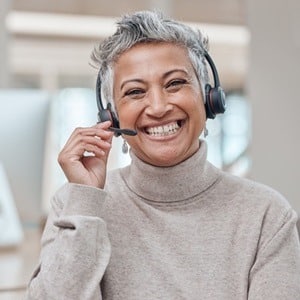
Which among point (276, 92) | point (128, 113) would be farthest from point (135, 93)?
point (276, 92)

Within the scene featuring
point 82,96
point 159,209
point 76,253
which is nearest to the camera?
point 76,253

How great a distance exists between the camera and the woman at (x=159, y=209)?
0.95 metres

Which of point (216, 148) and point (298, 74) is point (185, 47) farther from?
point (216, 148)

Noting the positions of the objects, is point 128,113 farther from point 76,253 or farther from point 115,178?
point 76,253

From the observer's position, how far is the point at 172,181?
1.05 meters

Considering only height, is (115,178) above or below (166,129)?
below

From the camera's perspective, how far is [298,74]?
3842 mm

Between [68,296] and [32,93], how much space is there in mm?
1128

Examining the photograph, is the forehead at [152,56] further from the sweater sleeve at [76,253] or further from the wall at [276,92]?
the wall at [276,92]

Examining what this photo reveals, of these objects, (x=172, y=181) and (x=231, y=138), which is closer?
(x=172, y=181)

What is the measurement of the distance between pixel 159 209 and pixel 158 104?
0.61 feet

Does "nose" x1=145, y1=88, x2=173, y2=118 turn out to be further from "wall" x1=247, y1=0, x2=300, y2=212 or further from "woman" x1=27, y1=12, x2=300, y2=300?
"wall" x1=247, y1=0, x2=300, y2=212

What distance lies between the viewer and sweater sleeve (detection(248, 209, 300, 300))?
0.94 metres

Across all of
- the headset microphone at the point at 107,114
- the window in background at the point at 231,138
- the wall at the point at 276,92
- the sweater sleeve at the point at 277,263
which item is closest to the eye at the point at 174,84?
the headset microphone at the point at 107,114
